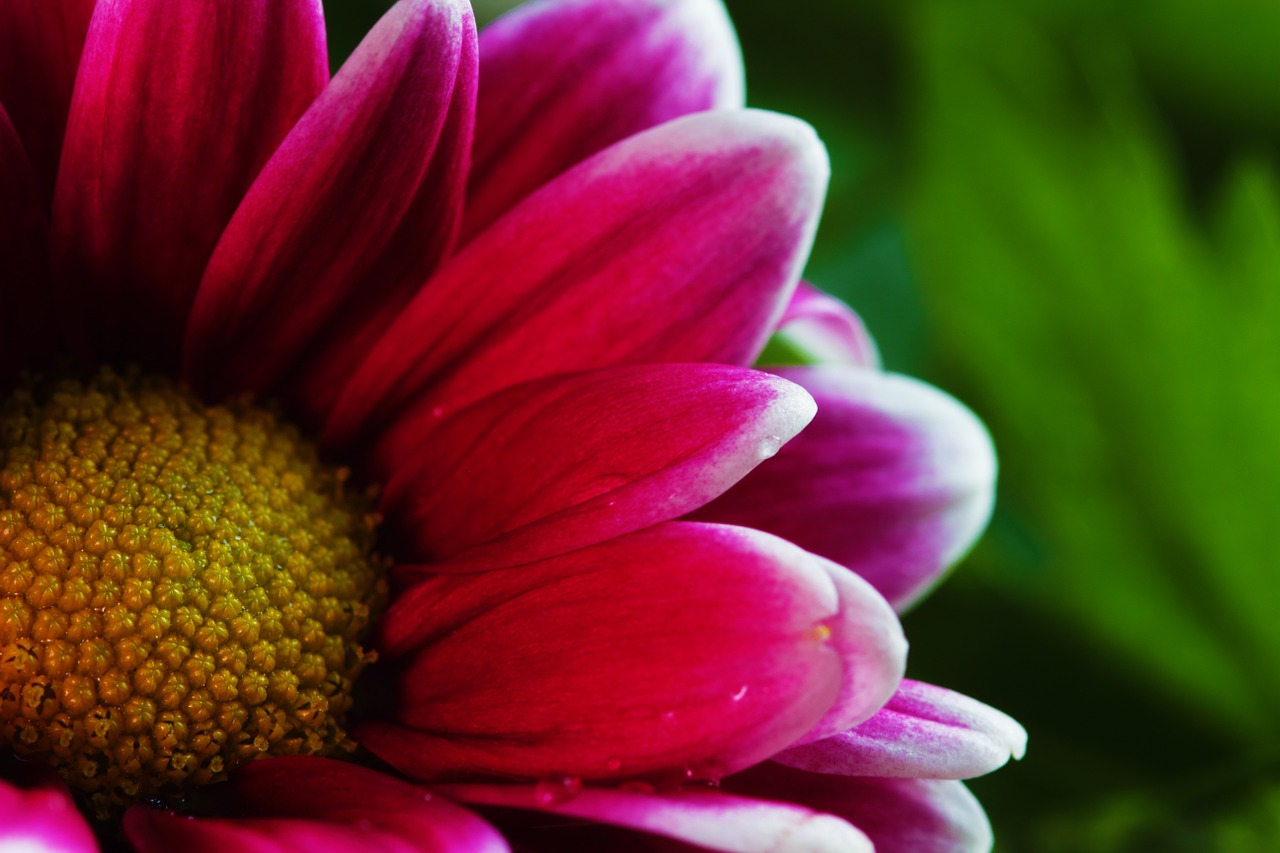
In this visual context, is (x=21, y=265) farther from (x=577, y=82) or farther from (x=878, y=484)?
(x=878, y=484)

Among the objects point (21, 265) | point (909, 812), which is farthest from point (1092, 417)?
point (21, 265)

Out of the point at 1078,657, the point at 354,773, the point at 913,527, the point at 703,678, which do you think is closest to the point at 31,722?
the point at 354,773

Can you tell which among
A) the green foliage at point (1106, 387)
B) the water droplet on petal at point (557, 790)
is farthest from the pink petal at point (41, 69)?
the green foliage at point (1106, 387)

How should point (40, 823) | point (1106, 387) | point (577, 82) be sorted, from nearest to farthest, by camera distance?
point (40, 823) → point (577, 82) → point (1106, 387)

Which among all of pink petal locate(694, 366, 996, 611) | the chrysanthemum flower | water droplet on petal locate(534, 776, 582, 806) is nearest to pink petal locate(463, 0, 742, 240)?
the chrysanthemum flower

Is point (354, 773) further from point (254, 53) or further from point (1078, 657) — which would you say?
point (1078, 657)

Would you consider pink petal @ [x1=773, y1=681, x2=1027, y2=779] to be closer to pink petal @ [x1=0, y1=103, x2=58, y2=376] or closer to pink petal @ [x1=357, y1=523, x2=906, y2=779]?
pink petal @ [x1=357, y1=523, x2=906, y2=779]

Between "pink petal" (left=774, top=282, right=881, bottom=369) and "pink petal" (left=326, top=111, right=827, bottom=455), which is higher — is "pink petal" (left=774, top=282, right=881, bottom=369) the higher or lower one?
the lower one
